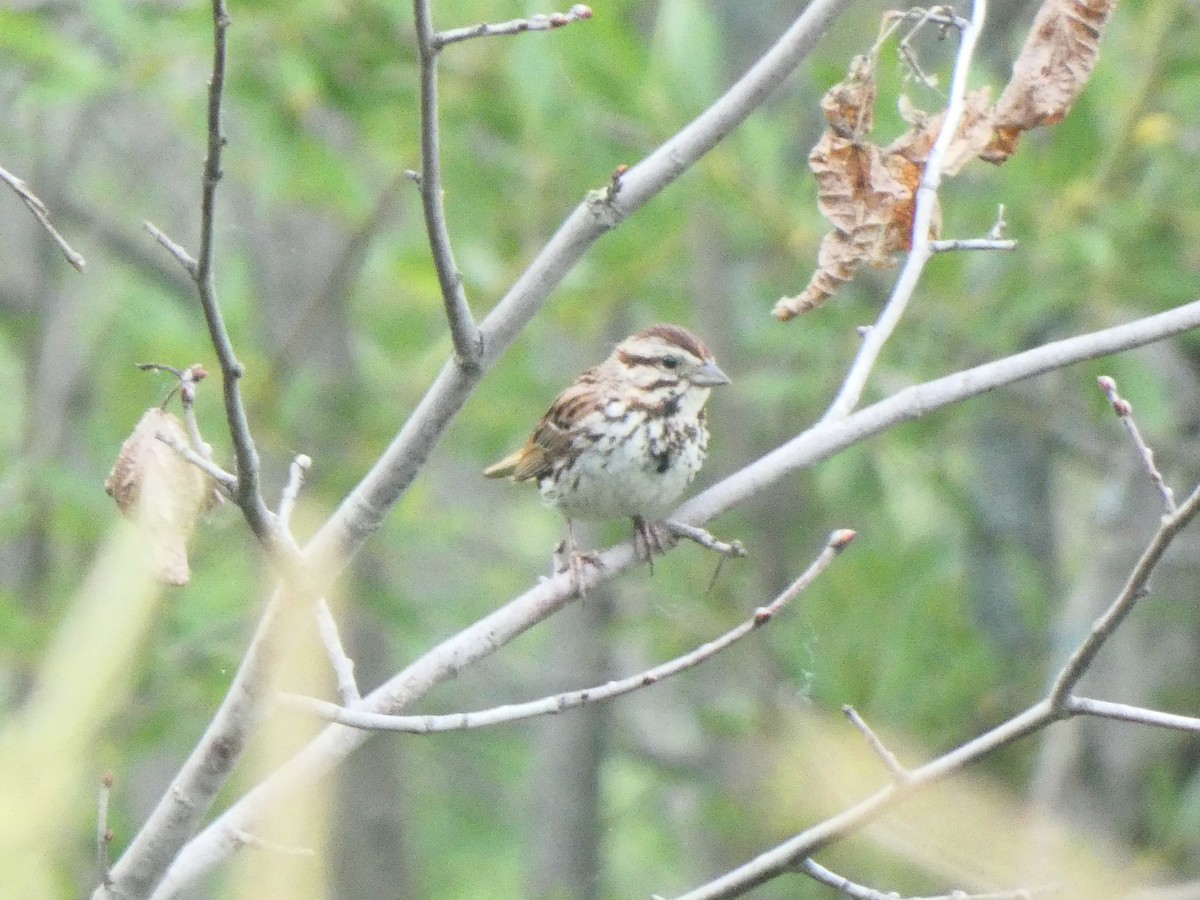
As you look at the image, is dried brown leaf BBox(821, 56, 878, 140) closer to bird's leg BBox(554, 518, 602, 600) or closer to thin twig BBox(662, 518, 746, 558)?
thin twig BBox(662, 518, 746, 558)

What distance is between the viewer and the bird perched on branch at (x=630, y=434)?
4.41 meters

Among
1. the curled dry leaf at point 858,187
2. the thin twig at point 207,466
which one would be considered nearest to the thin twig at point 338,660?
the thin twig at point 207,466

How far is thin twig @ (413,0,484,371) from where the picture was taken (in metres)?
2.33

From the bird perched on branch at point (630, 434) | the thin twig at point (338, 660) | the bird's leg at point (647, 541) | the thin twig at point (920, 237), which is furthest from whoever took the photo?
the bird perched on branch at point (630, 434)

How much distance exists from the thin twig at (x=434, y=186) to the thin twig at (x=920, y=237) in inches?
28.9

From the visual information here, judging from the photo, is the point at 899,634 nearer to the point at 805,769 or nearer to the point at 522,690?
the point at 805,769

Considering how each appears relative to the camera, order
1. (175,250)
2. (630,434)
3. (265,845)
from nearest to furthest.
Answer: (175,250)
(265,845)
(630,434)

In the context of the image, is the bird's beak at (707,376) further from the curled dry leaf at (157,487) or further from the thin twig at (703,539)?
the curled dry leaf at (157,487)

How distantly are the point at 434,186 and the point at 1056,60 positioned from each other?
3.97ft

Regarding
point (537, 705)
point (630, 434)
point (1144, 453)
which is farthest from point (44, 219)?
point (630, 434)

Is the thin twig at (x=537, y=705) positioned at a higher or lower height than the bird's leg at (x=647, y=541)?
lower

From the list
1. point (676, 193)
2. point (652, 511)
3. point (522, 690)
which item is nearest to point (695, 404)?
point (652, 511)

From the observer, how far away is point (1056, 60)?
118 inches

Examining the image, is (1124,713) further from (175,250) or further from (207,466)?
(175,250)
